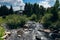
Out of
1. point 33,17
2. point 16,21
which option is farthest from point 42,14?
point 16,21

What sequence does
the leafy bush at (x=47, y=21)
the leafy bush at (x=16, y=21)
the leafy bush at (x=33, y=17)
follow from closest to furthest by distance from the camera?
the leafy bush at (x=47, y=21) < the leafy bush at (x=16, y=21) < the leafy bush at (x=33, y=17)

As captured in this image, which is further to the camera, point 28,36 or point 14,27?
point 14,27

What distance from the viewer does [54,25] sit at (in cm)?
3347

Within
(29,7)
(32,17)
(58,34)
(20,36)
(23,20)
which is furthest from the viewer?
(29,7)

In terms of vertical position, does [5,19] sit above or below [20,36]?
below

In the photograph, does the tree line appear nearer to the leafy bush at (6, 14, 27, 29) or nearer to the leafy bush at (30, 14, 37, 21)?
the leafy bush at (30, 14, 37, 21)

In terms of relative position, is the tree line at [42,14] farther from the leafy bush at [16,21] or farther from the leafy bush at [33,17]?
the leafy bush at [16,21]

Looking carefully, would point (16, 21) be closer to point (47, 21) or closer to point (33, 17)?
point (33, 17)

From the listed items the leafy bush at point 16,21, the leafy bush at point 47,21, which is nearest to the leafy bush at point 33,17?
the leafy bush at point 16,21

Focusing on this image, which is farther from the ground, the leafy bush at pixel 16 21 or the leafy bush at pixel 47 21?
the leafy bush at pixel 47 21

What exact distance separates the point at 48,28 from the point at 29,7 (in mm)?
12759

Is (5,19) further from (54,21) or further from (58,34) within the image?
(58,34)

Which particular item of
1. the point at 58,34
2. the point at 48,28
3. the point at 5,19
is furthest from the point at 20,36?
the point at 5,19

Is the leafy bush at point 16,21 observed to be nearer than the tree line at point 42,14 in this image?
No
